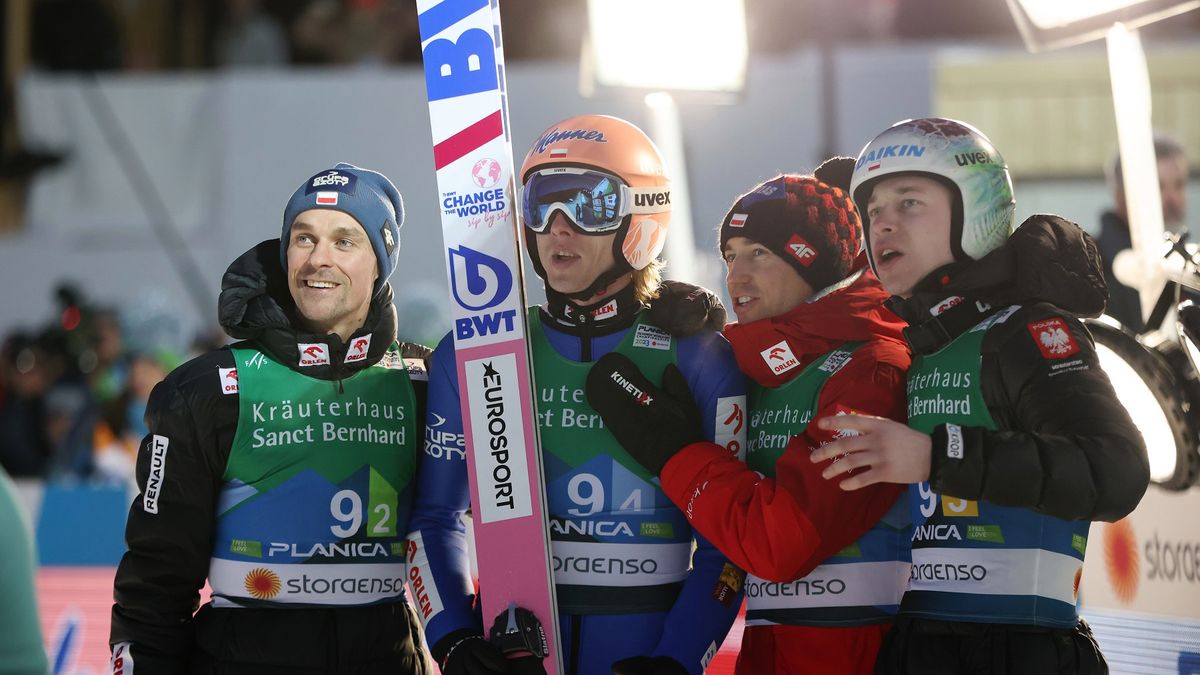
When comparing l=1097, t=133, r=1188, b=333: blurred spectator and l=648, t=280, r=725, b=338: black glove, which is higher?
l=1097, t=133, r=1188, b=333: blurred spectator

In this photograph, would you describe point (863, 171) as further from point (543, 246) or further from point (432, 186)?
point (432, 186)

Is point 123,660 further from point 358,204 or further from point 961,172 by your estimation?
point 961,172

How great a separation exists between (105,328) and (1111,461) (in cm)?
916

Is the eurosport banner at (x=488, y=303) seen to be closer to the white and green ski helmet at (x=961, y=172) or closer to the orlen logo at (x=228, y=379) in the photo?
the orlen logo at (x=228, y=379)

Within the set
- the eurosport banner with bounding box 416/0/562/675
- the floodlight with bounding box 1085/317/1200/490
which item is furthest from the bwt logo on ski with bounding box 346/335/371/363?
the floodlight with bounding box 1085/317/1200/490

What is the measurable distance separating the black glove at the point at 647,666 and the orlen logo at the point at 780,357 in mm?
718

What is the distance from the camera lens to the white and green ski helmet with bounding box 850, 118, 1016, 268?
3088mm

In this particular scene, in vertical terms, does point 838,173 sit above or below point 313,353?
above

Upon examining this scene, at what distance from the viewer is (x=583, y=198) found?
11.0 ft

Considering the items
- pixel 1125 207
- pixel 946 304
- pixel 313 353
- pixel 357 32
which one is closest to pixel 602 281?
pixel 313 353

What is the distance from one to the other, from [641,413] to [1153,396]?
5.55 ft

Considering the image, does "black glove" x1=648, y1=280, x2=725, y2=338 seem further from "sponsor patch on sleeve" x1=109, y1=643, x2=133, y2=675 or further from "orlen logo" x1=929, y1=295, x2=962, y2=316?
"sponsor patch on sleeve" x1=109, y1=643, x2=133, y2=675

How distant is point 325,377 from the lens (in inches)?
136

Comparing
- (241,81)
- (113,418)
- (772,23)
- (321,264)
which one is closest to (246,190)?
(241,81)
